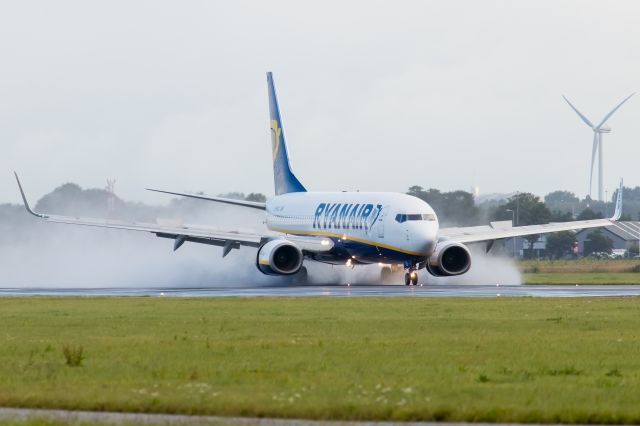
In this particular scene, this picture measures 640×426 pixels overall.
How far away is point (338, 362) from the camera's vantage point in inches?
954

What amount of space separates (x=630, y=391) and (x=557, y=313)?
17737 mm

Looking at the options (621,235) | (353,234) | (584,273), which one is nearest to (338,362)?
(353,234)

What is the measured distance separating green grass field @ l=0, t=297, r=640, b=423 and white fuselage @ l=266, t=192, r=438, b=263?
21.8 meters

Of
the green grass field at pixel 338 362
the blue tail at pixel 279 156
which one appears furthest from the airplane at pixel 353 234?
the green grass field at pixel 338 362

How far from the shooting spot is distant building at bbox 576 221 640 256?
545 feet

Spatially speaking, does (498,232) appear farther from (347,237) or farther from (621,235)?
(621,235)

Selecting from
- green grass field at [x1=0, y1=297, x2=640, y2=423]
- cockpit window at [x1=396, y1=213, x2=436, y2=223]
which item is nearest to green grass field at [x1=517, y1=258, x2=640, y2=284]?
cockpit window at [x1=396, y1=213, x2=436, y2=223]

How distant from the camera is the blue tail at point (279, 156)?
256ft

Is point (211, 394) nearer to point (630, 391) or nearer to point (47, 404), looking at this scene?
point (47, 404)

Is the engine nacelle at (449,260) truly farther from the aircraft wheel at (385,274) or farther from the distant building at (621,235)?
the distant building at (621,235)

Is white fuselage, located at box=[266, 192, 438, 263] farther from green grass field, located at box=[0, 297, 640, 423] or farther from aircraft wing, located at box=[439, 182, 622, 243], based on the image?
green grass field, located at box=[0, 297, 640, 423]

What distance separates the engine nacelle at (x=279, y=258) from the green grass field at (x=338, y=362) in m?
24.3

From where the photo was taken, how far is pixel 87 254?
84562 millimetres

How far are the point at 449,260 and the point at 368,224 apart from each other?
4.21m
